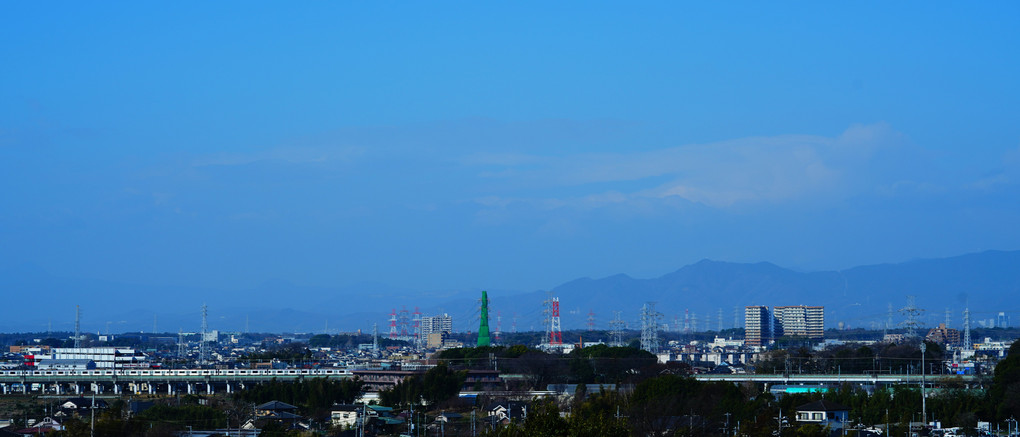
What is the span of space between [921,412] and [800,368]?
2206 centimetres

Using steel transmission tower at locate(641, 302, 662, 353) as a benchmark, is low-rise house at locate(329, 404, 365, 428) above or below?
below

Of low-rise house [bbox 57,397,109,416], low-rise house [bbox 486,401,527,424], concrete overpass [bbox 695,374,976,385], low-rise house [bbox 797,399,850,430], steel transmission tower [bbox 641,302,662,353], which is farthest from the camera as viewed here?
steel transmission tower [bbox 641,302,662,353]

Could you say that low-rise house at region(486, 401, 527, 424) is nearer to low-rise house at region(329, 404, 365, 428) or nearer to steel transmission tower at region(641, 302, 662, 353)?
low-rise house at region(329, 404, 365, 428)

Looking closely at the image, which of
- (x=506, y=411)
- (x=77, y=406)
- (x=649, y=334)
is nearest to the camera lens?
(x=506, y=411)

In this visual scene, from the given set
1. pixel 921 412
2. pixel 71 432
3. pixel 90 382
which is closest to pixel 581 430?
pixel 71 432

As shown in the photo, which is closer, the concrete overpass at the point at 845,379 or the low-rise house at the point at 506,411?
the low-rise house at the point at 506,411

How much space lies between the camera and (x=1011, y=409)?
100ft

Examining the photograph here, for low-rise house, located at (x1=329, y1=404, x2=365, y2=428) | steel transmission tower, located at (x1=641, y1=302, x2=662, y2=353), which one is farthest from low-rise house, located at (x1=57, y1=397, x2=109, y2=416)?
steel transmission tower, located at (x1=641, y1=302, x2=662, y2=353)

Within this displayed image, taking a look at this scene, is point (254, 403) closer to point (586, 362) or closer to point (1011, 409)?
point (586, 362)

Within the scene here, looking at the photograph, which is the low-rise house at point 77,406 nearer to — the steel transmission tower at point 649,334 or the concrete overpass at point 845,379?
the concrete overpass at point 845,379

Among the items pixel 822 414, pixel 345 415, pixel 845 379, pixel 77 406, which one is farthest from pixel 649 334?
pixel 822 414

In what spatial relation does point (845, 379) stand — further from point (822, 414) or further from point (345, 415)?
point (345, 415)

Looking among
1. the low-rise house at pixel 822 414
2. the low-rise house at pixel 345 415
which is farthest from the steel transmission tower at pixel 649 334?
the low-rise house at pixel 822 414

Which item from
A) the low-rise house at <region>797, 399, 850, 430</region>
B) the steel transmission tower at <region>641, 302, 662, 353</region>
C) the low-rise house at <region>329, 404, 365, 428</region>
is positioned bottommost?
the low-rise house at <region>329, 404, 365, 428</region>
